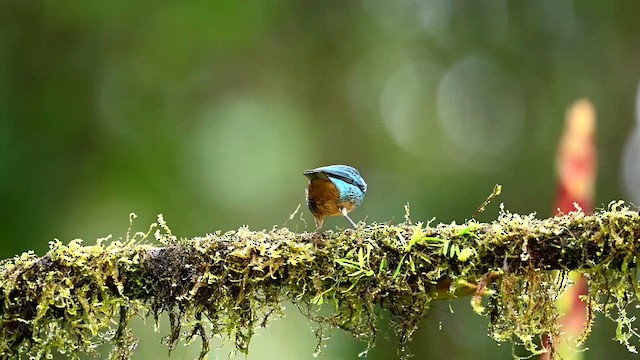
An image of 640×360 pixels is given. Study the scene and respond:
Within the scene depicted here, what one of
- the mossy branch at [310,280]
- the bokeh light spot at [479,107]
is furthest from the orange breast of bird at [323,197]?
the bokeh light spot at [479,107]

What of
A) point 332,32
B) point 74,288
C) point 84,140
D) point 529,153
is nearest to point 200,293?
point 74,288

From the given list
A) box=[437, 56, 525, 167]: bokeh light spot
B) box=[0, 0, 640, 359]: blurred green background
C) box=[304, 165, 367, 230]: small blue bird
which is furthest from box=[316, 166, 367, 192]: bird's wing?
box=[437, 56, 525, 167]: bokeh light spot

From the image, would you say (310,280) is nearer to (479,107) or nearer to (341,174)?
(341,174)

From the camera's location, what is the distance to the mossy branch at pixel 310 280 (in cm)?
147

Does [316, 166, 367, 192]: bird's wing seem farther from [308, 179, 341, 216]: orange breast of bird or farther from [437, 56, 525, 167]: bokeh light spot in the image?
[437, 56, 525, 167]: bokeh light spot

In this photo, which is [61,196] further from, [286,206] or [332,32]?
[332,32]

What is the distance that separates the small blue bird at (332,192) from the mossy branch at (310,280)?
0.78ft

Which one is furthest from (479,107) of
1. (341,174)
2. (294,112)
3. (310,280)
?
(310,280)

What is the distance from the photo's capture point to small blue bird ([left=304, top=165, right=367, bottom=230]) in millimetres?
1796

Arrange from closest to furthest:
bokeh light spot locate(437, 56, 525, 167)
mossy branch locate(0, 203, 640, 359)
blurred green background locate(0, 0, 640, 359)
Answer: mossy branch locate(0, 203, 640, 359) < blurred green background locate(0, 0, 640, 359) < bokeh light spot locate(437, 56, 525, 167)

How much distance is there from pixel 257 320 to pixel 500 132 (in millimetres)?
4588

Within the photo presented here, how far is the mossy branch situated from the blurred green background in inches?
92.9

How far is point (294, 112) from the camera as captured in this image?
18.3 ft

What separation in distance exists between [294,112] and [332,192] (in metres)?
3.82
